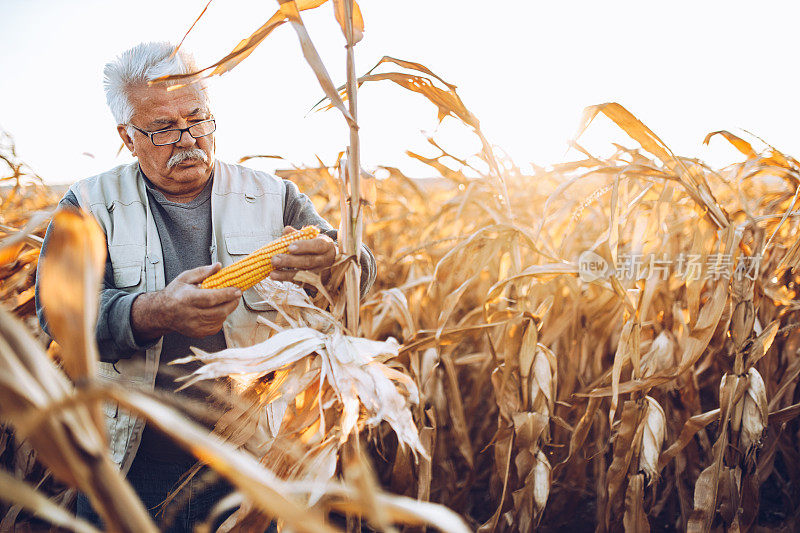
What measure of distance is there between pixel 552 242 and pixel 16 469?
2451mm

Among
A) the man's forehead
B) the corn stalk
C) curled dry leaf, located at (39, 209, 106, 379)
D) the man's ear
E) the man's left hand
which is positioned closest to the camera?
curled dry leaf, located at (39, 209, 106, 379)

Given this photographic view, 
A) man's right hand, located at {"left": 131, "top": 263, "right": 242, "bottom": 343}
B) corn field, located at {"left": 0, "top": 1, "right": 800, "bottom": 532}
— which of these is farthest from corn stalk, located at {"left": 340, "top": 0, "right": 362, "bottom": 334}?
man's right hand, located at {"left": 131, "top": 263, "right": 242, "bottom": 343}

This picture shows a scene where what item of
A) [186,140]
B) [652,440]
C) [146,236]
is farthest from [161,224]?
[652,440]

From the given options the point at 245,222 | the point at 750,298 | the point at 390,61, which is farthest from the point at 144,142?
the point at 750,298

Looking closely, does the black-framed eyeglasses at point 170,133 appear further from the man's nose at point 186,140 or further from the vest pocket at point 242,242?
the vest pocket at point 242,242

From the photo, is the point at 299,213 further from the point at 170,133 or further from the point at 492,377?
Answer: the point at 492,377

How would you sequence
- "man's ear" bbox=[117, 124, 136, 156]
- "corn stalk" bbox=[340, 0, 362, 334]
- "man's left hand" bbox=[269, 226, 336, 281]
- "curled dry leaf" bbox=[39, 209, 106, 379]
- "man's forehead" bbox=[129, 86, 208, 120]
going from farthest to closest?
"man's ear" bbox=[117, 124, 136, 156], "man's forehead" bbox=[129, 86, 208, 120], "man's left hand" bbox=[269, 226, 336, 281], "corn stalk" bbox=[340, 0, 362, 334], "curled dry leaf" bbox=[39, 209, 106, 379]

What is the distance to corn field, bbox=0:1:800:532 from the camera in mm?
493

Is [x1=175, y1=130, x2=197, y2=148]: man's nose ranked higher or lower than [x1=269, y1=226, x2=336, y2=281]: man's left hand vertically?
higher

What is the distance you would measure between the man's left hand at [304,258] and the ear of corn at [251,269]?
1.2 inches

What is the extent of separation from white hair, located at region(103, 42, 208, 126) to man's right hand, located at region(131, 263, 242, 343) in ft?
2.10

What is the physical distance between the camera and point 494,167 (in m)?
1.67

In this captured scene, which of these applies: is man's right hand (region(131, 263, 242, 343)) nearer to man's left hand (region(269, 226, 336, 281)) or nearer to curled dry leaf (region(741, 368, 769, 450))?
man's left hand (region(269, 226, 336, 281))

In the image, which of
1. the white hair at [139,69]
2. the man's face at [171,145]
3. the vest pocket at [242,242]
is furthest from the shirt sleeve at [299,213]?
the white hair at [139,69]
